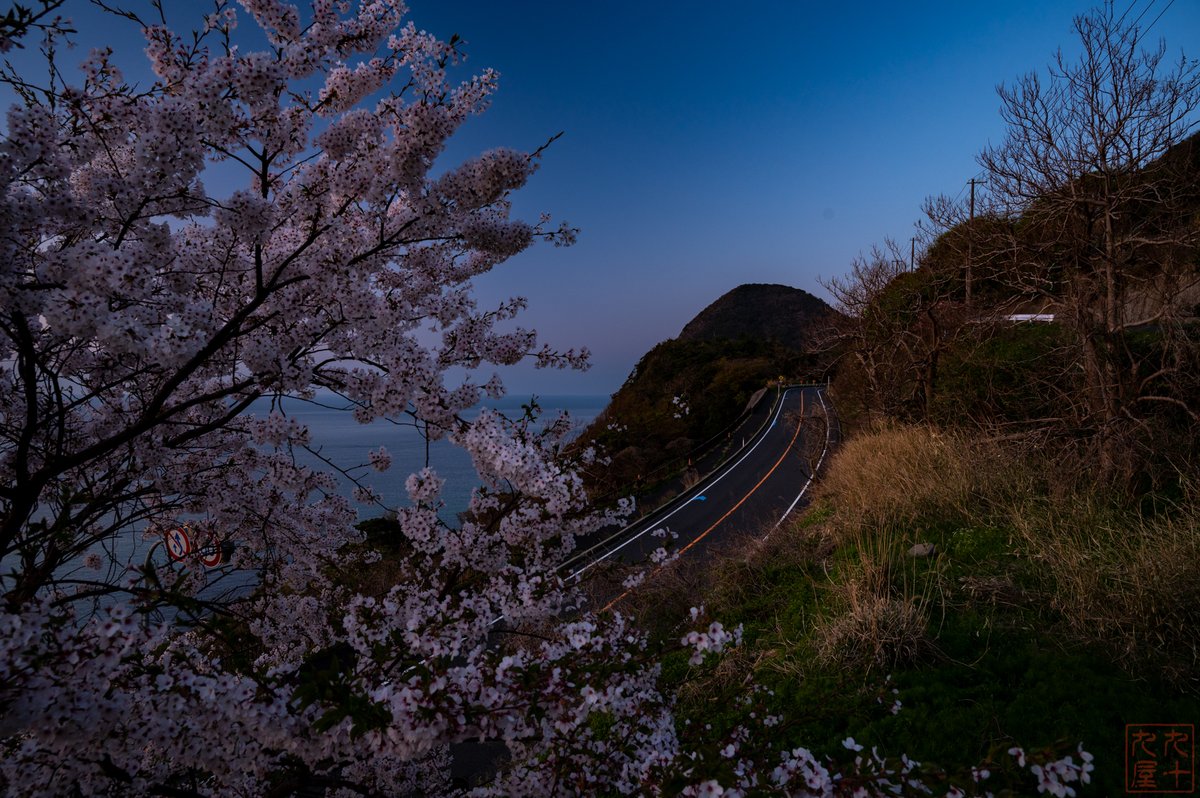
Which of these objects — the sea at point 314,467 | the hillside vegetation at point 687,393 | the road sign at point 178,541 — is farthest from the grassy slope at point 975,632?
the hillside vegetation at point 687,393

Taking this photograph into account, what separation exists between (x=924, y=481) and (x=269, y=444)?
11111 mm

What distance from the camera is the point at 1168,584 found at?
18.5ft

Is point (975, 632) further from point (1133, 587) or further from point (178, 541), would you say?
point (178, 541)

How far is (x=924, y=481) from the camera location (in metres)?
10.5

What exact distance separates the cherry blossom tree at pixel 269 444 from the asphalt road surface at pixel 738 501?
7973 mm

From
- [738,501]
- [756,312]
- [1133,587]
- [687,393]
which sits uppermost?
[756,312]

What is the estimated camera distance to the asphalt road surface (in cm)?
1485

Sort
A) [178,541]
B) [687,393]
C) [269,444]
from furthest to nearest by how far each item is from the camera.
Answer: [687,393]
[178,541]
[269,444]

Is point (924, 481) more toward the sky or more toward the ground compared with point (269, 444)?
more toward the ground

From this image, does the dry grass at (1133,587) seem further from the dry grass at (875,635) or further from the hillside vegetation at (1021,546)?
the dry grass at (875,635)

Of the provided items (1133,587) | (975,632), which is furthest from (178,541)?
(1133,587)

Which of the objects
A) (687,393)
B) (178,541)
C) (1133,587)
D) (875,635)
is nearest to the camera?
(178,541)

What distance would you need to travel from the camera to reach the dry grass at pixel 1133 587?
5371 millimetres

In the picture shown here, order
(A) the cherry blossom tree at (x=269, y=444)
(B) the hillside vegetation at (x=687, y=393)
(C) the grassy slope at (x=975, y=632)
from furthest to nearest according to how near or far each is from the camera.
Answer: (B) the hillside vegetation at (x=687, y=393) < (C) the grassy slope at (x=975, y=632) < (A) the cherry blossom tree at (x=269, y=444)
